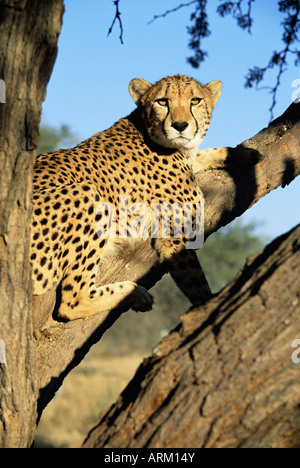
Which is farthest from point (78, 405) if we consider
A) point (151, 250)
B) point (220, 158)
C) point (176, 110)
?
point (176, 110)

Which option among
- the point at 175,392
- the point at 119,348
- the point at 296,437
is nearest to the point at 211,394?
the point at 175,392

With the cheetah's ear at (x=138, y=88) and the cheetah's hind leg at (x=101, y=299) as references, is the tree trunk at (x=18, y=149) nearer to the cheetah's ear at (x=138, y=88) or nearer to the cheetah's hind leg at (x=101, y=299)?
the cheetah's hind leg at (x=101, y=299)

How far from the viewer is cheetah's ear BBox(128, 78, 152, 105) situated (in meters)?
3.99

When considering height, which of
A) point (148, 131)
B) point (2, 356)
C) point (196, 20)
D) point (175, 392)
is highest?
point (196, 20)

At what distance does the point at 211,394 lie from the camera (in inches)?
71.4

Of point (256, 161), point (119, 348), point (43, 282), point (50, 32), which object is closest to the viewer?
point (50, 32)

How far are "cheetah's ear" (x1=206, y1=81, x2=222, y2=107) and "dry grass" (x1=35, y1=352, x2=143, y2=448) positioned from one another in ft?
28.9

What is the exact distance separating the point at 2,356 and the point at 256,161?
2186 mm

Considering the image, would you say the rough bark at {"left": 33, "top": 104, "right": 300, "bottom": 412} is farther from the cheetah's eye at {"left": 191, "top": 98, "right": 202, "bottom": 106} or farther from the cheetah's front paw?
the cheetah's eye at {"left": 191, "top": 98, "right": 202, "bottom": 106}

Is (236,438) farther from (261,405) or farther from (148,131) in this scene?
(148,131)

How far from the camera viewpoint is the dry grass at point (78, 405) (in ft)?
42.8

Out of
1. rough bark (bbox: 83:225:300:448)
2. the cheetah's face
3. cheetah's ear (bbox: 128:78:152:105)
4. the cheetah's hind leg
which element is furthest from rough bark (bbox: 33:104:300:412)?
rough bark (bbox: 83:225:300:448)

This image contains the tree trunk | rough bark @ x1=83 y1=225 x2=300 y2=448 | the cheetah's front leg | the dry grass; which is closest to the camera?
rough bark @ x1=83 y1=225 x2=300 y2=448

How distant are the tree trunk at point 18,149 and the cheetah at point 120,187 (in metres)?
0.80
